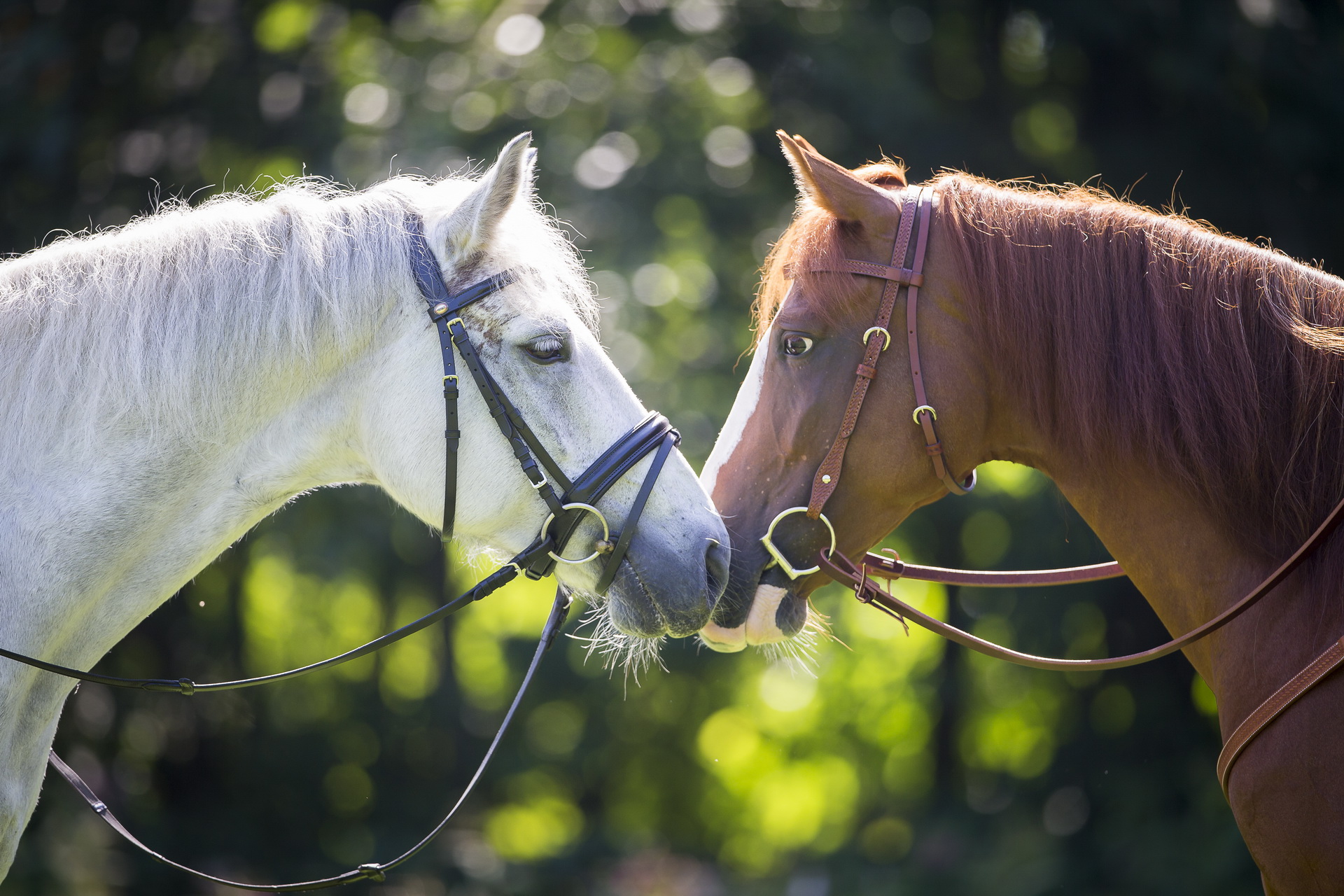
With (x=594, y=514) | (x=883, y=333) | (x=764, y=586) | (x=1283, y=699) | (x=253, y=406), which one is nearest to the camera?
(x=1283, y=699)

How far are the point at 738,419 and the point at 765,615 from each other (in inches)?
22.7

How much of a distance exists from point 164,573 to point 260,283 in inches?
27.6

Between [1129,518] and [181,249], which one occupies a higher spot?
[181,249]

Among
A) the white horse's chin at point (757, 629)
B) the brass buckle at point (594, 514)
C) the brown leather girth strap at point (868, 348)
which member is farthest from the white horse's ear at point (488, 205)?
the white horse's chin at point (757, 629)

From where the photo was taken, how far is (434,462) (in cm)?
212

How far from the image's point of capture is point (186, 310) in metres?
1.97

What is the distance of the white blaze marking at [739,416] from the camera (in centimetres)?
253

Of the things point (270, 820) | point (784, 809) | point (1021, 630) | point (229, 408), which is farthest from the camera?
point (784, 809)

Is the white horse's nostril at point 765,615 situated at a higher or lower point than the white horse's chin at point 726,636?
higher

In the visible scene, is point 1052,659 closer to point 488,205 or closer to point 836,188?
point 836,188

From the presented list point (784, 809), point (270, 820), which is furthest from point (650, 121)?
point (784, 809)

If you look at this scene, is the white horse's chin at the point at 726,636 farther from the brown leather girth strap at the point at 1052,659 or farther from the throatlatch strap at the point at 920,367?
the throatlatch strap at the point at 920,367

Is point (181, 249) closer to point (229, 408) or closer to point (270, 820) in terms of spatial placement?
point (229, 408)

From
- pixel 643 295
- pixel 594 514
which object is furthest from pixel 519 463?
pixel 643 295
